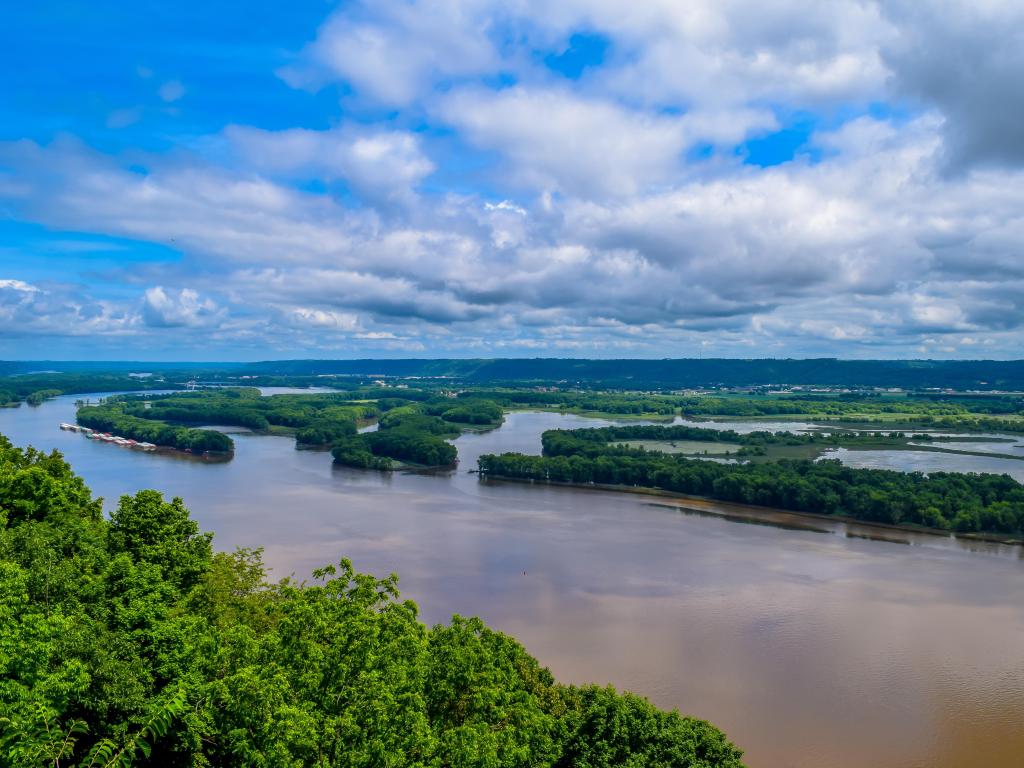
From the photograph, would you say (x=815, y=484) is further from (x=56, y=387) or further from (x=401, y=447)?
(x=56, y=387)

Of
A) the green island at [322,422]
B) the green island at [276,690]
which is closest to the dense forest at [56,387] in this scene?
the green island at [322,422]

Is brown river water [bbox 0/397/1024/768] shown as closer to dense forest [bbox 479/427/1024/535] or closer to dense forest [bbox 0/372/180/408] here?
dense forest [bbox 479/427/1024/535]

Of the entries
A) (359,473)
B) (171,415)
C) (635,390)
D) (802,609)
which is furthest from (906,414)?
(171,415)

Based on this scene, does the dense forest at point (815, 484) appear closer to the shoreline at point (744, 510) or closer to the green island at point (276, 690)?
the shoreline at point (744, 510)

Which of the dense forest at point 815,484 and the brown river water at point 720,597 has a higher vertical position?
the dense forest at point 815,484

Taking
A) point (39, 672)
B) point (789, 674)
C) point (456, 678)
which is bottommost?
point (789, 674)

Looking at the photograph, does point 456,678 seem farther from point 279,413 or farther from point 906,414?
point 906,414

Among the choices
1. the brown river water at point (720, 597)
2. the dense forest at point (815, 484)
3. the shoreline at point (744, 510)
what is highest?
the dense forest at point (815, 484)
